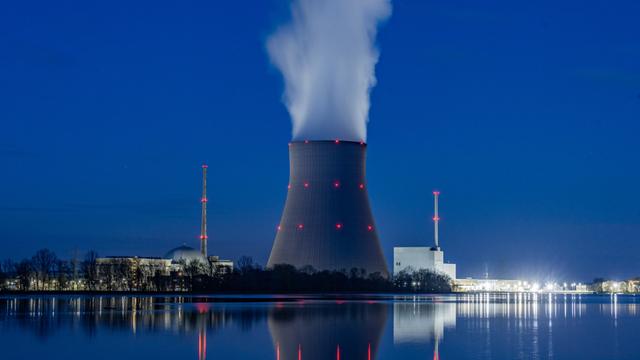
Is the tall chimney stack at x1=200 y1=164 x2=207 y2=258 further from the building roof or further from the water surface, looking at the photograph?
the water surface

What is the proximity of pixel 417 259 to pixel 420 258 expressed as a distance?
290mm

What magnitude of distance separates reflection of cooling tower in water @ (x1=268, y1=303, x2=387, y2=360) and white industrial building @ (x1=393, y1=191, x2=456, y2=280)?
160 feet

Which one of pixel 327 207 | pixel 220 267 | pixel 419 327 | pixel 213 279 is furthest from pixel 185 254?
pixel 419 327

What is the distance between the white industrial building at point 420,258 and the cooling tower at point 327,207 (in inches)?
1070

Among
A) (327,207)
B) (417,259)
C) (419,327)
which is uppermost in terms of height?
(327,207)

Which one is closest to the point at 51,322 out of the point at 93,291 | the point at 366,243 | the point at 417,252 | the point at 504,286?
the point at 366,243

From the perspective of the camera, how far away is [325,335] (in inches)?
820

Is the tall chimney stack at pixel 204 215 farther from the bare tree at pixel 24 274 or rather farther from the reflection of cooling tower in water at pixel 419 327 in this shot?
the reflection of cooling tower in water at pixel 419 327

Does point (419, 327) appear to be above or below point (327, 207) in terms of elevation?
below

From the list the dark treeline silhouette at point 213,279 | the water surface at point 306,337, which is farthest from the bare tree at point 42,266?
the water surface at point 306,337

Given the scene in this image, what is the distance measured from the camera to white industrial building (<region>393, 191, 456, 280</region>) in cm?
7856

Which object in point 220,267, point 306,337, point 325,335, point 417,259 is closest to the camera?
point 306,337

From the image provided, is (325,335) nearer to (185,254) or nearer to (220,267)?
(220,267)

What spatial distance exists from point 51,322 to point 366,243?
89.8 ft
